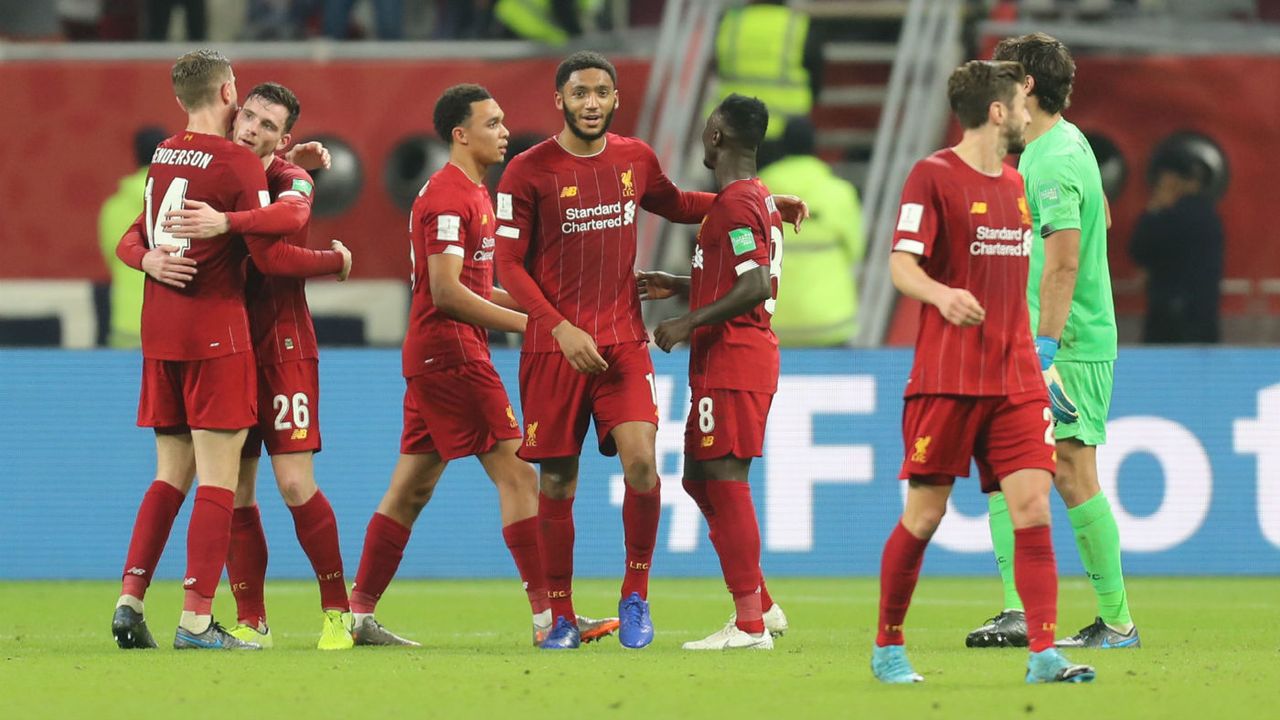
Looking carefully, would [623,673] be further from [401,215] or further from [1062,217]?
[401,215]

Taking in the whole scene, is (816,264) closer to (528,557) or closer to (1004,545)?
(1004,545)

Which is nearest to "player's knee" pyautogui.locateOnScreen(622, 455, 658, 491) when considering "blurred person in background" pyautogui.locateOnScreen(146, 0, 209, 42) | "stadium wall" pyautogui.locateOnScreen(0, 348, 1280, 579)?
"stadium wall" pyautogui.locateOnScreen(0, 348, 1280, 579)

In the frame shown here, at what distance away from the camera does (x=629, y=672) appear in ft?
22.6

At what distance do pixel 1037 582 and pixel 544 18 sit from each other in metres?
10.3

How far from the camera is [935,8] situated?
15.5 meters

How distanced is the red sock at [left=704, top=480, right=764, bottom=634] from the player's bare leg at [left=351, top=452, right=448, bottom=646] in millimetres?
1169

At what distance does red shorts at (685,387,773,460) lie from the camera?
777 centimetres

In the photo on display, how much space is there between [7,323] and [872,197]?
6.43m

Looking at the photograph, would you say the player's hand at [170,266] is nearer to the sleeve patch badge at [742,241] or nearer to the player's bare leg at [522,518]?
the player's bare leg at [522,518]

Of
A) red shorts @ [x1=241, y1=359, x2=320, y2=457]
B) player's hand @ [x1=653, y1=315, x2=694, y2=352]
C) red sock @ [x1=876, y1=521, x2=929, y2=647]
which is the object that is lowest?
red sock @ [x1=876, y1=521, x2=929, y2=647]

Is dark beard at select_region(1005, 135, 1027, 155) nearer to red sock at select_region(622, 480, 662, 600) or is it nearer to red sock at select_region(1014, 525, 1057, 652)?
red sock at select_region(1014, 525, 1057, 652)

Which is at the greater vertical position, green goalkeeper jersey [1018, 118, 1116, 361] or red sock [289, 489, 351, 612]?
green goalkeeper jersey [1018, 118, 1116, 361]

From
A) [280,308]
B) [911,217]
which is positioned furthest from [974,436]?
[280,308]

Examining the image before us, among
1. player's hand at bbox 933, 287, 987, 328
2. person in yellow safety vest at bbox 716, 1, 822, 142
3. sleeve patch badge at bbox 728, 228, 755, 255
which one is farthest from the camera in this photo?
person in yellow safety vest at bbox 716, 1, 822, 142
